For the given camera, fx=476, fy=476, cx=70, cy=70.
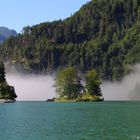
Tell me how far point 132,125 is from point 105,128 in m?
7.79

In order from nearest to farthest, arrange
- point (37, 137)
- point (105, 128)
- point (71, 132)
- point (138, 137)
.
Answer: point (138, 137), point (37, 137), point (71, 132), point (105, 128)

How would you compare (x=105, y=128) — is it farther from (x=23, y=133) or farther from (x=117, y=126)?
(x=23, y=133)

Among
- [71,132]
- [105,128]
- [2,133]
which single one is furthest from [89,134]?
[2,133]

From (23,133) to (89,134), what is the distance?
12116 mm

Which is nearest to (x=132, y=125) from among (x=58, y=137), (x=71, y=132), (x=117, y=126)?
(x=117, y=126)

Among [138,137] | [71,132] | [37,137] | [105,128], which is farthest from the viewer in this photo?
[105,128]

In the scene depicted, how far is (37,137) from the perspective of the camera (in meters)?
77.5

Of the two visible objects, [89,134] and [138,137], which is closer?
[138,137]

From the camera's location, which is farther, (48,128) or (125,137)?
(48,128)

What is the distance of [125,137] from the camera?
74.6 m

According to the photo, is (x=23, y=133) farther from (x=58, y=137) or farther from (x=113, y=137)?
(x=113, y=137)

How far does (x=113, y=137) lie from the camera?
7469 cm

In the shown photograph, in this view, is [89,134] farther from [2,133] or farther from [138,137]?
[2,133]

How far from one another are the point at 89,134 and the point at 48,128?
45.2 feet
